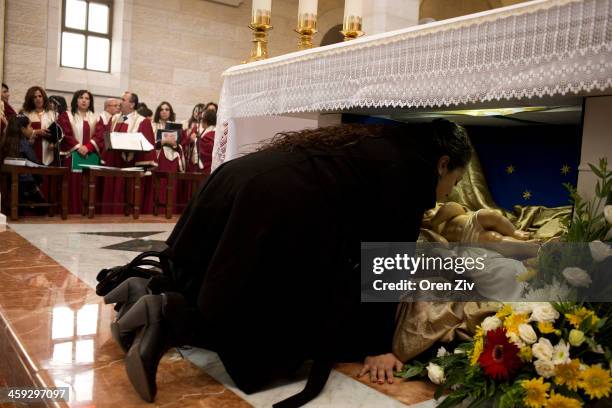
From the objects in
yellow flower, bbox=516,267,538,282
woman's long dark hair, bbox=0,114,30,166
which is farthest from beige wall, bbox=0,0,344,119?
yellow flower, bbox=516,267,538,282

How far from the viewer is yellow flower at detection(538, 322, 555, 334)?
1.64 m

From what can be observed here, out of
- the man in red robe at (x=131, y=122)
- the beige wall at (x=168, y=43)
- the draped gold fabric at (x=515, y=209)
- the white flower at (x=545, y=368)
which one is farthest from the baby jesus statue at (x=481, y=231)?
the beige wall at (x=168, y=43)

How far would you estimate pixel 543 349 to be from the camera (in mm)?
1607

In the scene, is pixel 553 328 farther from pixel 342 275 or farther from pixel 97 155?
pixel 97 155

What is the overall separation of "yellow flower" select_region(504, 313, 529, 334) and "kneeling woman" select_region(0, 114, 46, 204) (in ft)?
22.5

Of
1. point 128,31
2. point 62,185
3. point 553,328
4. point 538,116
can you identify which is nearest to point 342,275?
point 553,328

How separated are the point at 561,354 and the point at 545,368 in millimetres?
59

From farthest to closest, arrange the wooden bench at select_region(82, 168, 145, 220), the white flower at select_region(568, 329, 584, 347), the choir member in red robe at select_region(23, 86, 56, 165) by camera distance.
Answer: the choir member in red robe at select_region(23, 86, 56, 165) → the wooden bench at select_region(82, 168, 145, 220) → the white flower at select_region(568, 329, 584, 347)

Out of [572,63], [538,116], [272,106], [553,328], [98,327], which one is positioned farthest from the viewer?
[272,106]

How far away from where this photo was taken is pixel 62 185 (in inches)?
275

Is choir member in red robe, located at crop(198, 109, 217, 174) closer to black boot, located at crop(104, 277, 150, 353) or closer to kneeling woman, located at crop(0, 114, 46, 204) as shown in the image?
kneeling woman, located at crop(0, 114, 46, 204)

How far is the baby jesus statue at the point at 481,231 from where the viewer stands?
232 centimetres

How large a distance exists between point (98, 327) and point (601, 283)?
79.5 inches

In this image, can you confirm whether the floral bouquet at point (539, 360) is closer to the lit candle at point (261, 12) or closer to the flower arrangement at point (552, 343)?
the flower arrangement at point (552, 343)
